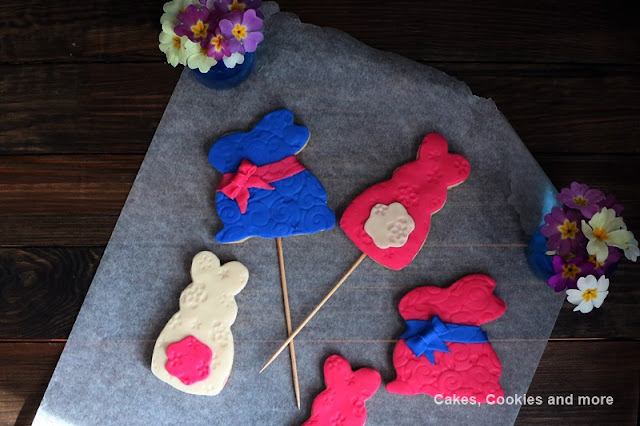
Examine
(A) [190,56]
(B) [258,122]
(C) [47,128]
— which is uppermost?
(A) [190,56]

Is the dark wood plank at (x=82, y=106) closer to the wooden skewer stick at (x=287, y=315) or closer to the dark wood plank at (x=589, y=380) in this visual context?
the wooden skewer stick at (x=287, y=315)

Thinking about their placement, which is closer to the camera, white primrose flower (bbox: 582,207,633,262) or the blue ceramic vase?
white primrose flower (bbox: 582,207,633,262)

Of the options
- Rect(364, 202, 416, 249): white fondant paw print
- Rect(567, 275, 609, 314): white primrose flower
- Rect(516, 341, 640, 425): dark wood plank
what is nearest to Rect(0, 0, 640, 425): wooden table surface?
Rect(516, 341, 640, 425): dark wood plank

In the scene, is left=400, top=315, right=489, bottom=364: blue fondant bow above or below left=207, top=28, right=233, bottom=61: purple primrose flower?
below

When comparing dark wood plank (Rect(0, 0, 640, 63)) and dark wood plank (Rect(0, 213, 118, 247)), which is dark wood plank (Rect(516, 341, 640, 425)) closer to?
dark wood plank (Rect(0, 0, 640, 63))

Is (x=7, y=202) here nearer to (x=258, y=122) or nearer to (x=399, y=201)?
(x=258, y=122)

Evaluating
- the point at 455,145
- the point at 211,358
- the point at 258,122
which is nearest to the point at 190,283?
the point at 211,358

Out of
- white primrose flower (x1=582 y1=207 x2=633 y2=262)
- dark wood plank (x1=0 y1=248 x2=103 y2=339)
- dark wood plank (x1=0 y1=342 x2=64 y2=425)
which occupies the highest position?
white primrose flower (x1=582 y1=207 x2=633 y2=262)
